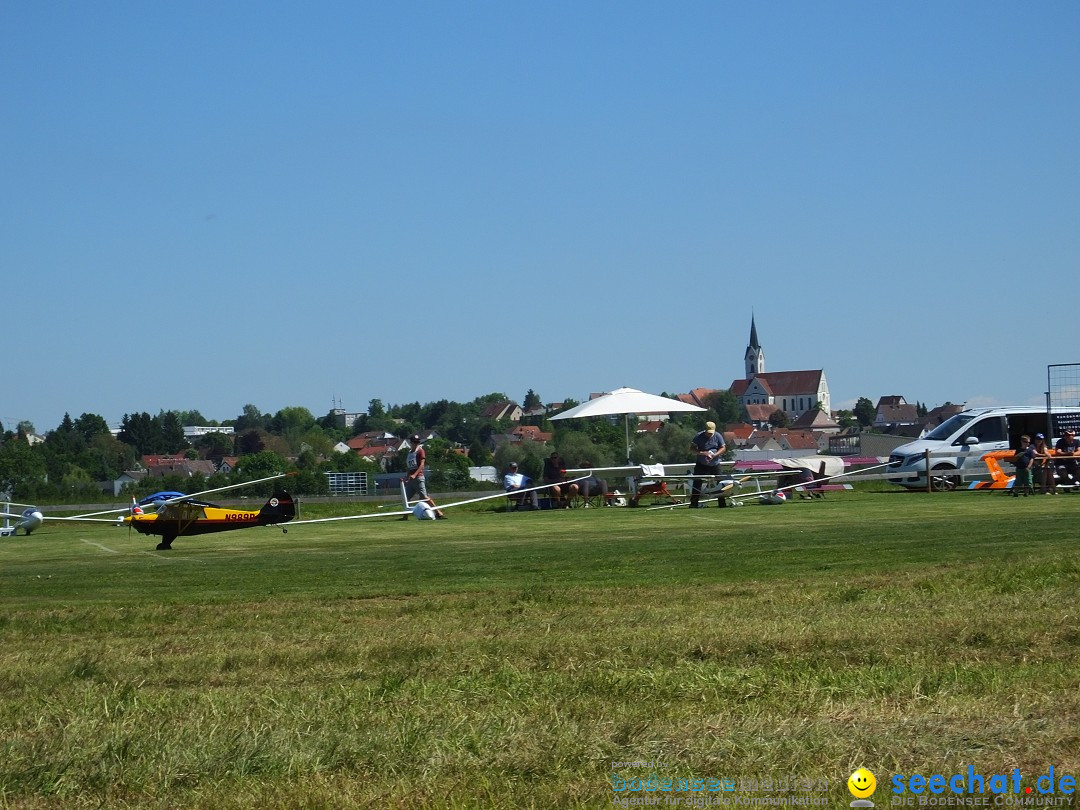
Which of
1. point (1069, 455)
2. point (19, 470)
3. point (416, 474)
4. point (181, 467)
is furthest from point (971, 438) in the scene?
point (181, 467)

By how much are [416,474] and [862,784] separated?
18316 millimetres

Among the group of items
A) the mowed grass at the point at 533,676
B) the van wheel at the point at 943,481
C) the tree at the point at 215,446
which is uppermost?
the tree at the point at 215,446

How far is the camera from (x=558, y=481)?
25844 millimetres

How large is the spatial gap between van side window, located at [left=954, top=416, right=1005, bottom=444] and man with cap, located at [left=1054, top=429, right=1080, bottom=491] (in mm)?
3462

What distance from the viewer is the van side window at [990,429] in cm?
2964

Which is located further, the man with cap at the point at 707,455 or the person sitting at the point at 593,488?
the person sitting at the point at 593,488

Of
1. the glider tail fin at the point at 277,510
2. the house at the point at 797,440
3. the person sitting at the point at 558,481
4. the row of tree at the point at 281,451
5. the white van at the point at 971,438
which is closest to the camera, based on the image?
the glider tail fin at the point at 277,510

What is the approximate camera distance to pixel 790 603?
7.92m

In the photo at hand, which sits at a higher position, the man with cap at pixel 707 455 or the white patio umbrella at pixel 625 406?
the white patio umbrella at pixel 625 406

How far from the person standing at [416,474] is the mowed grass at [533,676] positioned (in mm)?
9514

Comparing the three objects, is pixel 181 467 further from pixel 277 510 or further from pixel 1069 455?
pixel 1069 455

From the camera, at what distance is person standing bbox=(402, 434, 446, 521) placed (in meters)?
21.3

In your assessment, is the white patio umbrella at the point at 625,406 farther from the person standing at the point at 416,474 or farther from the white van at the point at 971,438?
the person standing at the point at 416,474

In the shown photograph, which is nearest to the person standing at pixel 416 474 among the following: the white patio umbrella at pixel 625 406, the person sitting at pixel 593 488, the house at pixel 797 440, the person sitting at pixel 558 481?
the person sitting at pixel 558 481
